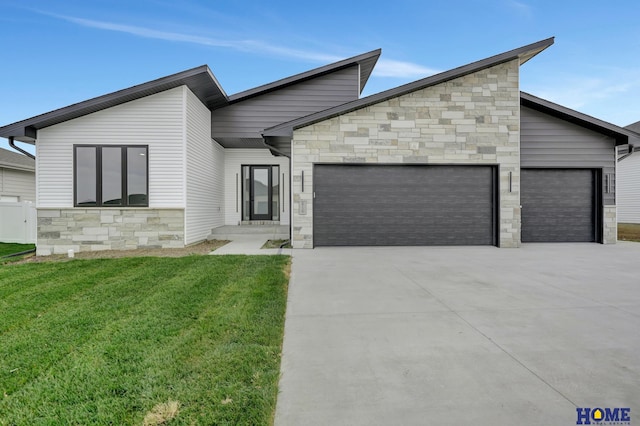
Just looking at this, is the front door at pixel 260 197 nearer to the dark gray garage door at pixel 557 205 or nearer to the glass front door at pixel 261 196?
the glass front door at pixel 261 196

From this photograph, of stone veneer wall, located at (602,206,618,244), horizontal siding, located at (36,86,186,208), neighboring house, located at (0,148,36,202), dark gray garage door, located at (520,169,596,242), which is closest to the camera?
horizontal siding, located at (36,86,186,208)

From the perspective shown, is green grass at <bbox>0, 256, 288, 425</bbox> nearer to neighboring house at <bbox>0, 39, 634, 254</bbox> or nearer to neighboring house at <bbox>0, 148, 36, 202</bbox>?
neighboring house at <bbox>0, 39, 634, 254</bbox>

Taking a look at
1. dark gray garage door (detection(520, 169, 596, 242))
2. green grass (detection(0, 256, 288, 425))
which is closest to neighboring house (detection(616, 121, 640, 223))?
dark gray garage door (detection(520, 169, 596, 242))

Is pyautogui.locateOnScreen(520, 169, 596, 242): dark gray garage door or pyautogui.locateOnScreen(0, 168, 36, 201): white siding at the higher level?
pyautogui.locateOnScreen(0, 168, 36, 201): white siding

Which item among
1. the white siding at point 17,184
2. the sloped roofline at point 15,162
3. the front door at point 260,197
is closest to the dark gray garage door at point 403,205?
the front door at point 260,197

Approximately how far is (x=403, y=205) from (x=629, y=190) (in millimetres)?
15778

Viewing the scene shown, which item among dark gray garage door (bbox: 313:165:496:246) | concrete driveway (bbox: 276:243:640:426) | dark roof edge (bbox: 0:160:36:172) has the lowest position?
concrete driveway (bbox: 276:243:640:426)

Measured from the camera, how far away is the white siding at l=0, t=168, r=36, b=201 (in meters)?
14.1

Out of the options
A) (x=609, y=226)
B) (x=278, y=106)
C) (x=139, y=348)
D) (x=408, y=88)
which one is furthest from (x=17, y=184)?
(x=609, y=226)

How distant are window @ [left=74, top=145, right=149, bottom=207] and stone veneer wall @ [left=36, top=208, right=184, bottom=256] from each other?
0.28 m

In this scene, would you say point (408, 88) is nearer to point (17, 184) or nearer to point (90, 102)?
point (90, 102)

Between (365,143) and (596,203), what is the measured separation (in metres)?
7.75

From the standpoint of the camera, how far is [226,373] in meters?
2.18

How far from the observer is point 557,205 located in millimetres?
9688
